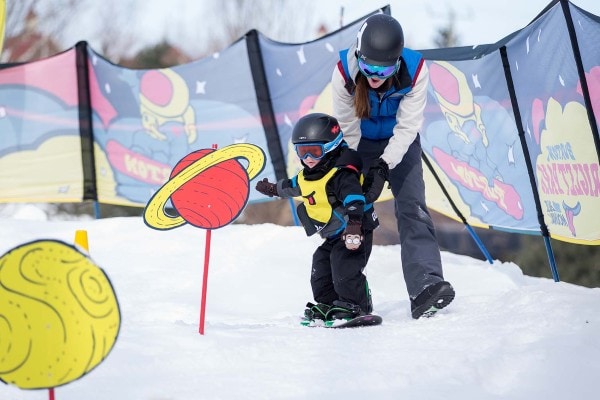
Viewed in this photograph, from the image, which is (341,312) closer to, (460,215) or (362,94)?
(362,94)

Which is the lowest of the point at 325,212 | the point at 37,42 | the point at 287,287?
the point at 287,287

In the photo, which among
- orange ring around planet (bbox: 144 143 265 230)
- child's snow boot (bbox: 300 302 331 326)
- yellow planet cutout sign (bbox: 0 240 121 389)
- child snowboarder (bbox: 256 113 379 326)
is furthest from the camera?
child's snow boot (bbox: 300 302 331 326)

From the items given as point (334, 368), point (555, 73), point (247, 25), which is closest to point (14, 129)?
point (555, 73)

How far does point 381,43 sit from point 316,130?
0.49 m

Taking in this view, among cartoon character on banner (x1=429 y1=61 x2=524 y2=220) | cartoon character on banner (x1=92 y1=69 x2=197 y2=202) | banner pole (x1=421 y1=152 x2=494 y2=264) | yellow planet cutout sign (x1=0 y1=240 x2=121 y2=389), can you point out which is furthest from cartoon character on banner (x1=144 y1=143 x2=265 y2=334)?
cartoon character on banner (x1=92 y1=69 x2=197 y2=202)

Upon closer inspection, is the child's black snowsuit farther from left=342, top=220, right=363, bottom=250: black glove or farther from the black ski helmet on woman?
the black ski helmet on woman

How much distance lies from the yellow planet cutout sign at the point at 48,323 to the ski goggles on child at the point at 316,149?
1877mm

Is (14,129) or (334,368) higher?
(14,129)

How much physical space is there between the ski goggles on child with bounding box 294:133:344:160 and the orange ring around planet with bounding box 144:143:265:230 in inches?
12.5

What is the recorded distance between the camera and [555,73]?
4301mm

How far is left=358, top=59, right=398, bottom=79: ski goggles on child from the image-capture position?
3.68 m

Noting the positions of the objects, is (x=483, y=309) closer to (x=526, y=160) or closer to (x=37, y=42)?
(x=526, y=160)

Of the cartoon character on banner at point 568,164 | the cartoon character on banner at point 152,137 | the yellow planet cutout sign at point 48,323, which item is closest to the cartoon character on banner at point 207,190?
the yellow planet cutout sign at point 48,323

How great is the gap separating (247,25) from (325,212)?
79.9 ft
